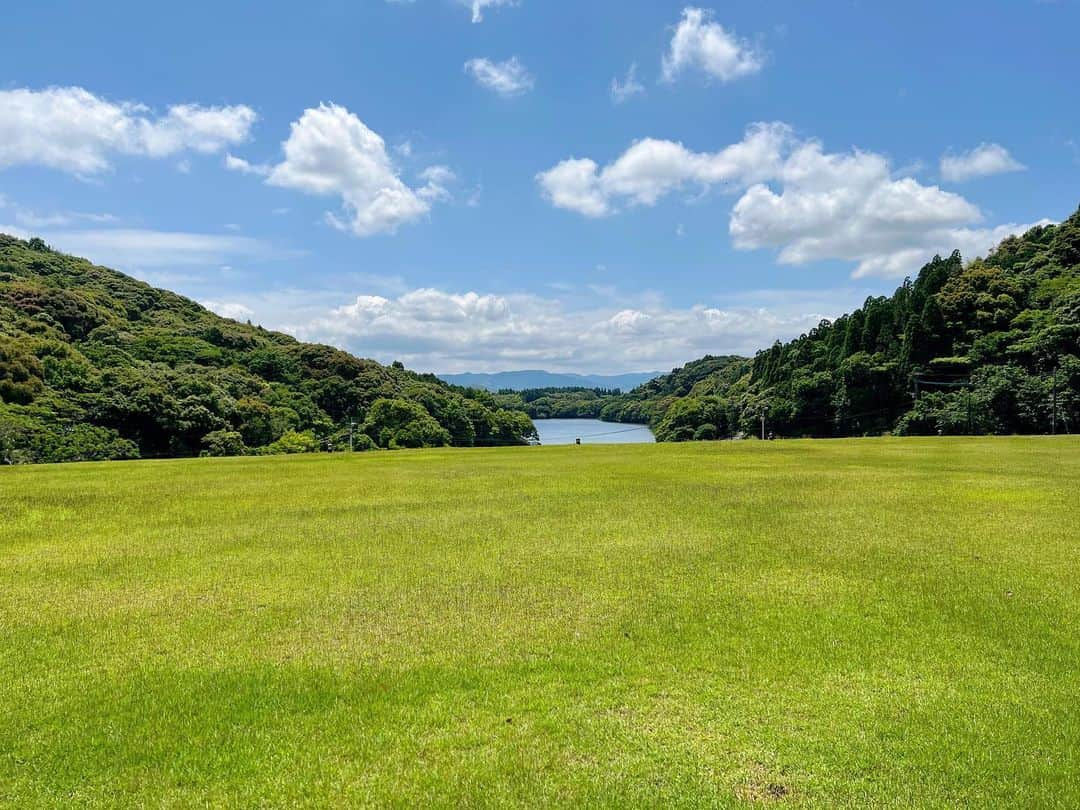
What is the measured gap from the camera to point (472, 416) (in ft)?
355

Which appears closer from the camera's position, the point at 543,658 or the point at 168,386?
the point at 543,658

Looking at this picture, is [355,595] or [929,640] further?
[355,595]

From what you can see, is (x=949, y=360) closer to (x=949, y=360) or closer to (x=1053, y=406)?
(x=949, y=360)

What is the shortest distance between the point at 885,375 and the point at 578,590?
83.9 meters

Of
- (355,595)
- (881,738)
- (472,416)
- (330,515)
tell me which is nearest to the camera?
(881,738)

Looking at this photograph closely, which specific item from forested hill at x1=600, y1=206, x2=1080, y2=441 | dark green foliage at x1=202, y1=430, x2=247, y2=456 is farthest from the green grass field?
forested hill at x1=600, y1=206, x2=1080, y2=441

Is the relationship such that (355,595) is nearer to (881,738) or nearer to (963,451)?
(881,738)

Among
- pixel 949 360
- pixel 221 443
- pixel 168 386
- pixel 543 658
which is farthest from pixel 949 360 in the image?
pixel 168 386

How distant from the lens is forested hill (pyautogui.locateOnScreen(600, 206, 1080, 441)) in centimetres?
6116

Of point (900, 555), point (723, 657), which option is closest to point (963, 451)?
point (900, 555)

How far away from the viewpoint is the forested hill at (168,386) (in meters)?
52.0

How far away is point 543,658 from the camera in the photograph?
6.96 m

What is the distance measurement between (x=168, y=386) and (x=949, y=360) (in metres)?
84.1

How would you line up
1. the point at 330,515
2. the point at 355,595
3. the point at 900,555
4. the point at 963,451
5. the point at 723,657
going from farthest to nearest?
1. the point at 963,451
2. the point at 330,515
3. the point at 900,555
4. the point at 355,595
5. the point at 723,657
